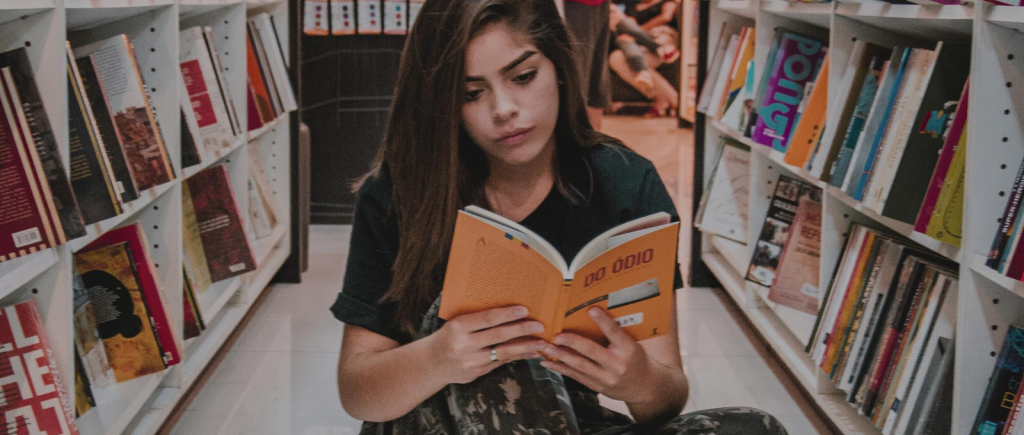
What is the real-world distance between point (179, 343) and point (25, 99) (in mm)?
745

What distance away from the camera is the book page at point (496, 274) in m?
0.95

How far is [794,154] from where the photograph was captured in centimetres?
215

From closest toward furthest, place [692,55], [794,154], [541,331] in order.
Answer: [541,331], [794,154], [692,55]

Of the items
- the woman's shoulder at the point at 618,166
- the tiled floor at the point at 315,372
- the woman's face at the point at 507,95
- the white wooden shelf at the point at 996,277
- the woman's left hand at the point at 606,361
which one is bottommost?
the tiled floor at the point at 315,372

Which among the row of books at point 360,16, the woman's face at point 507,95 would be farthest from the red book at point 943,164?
the row of books at point 360,16

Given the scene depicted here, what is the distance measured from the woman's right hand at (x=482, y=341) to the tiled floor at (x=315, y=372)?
1.05 metres

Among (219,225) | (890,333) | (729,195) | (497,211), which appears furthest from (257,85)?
(890,333)

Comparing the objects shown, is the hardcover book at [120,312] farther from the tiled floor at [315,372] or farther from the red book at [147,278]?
the tiled floor at [315,372]

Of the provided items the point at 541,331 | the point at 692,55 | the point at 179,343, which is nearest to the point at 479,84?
the point at 541,331

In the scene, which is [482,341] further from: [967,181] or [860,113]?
[860,113]

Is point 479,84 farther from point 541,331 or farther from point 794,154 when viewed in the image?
point 794,154

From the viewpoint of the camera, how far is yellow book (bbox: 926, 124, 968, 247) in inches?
52.2

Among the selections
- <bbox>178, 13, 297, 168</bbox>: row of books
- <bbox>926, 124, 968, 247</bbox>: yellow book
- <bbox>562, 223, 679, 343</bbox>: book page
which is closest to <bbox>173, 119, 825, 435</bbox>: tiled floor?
<bbox>178, 13, 297, 168</bbox>: row of books

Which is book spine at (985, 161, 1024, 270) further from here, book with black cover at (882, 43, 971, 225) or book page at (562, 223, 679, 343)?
book page at (562, 223, 679, 343)
